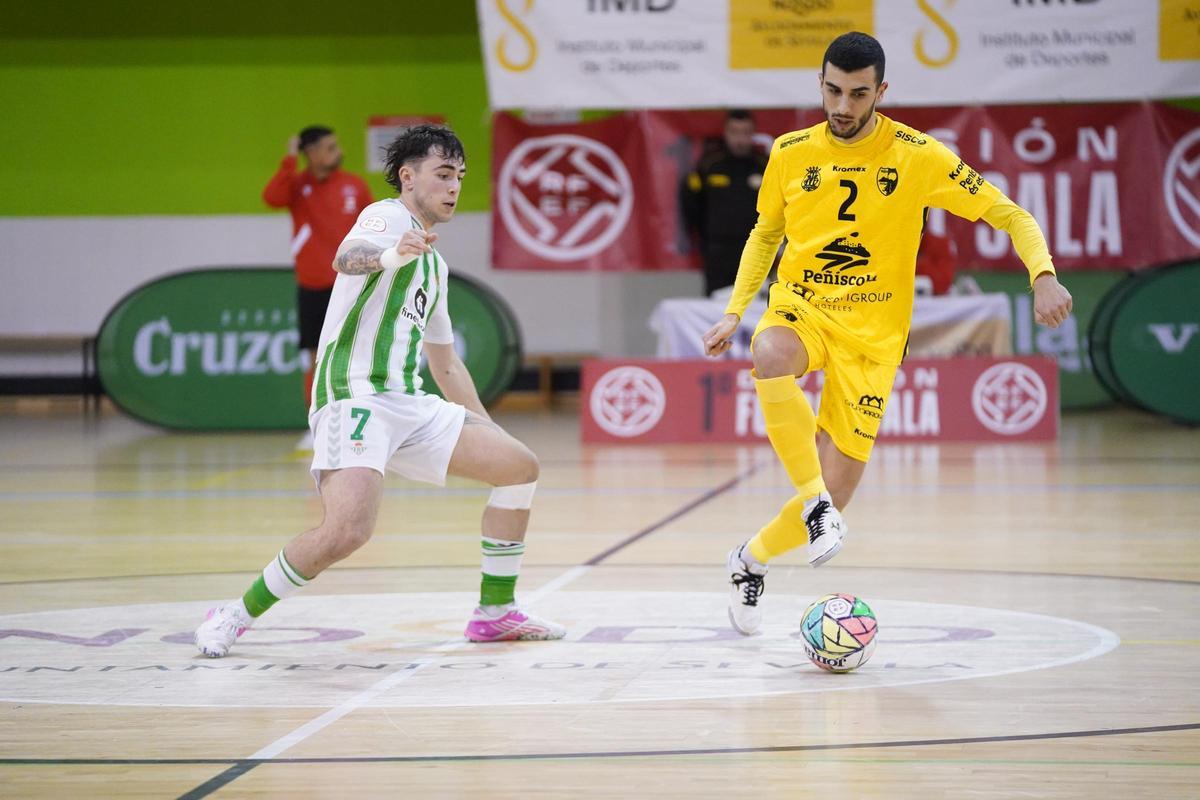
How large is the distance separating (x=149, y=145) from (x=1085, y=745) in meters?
15.5

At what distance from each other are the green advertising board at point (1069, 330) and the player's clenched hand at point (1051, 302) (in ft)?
36.5

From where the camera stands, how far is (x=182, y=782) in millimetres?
3543

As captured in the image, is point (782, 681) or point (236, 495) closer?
point (782, 681)

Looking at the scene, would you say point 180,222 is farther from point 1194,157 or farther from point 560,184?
point 1194,157

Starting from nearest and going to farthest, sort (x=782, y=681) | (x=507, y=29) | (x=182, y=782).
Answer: (x=182, y=782), (x=782, y=681), (x=507, y=29)

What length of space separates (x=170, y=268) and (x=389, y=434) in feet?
44.1

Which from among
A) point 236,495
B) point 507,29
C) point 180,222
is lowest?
point 236,495

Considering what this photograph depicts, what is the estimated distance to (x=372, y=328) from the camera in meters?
5.19

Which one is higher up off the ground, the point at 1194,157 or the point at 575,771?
the point at 1194,157

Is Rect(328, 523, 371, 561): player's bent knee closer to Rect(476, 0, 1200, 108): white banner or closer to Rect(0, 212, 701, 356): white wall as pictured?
Rect(476, 0, 1200, 108): white banner

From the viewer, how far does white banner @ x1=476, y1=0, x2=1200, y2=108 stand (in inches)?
554

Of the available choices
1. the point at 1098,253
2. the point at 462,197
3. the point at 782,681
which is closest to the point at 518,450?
the point at 782,681

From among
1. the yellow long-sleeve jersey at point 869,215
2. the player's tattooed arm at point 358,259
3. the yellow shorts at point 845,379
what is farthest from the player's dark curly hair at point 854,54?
the player's tattooed arm at point 358,259

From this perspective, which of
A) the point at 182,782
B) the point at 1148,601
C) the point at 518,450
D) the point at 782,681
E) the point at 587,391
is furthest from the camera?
the point at 587,391
